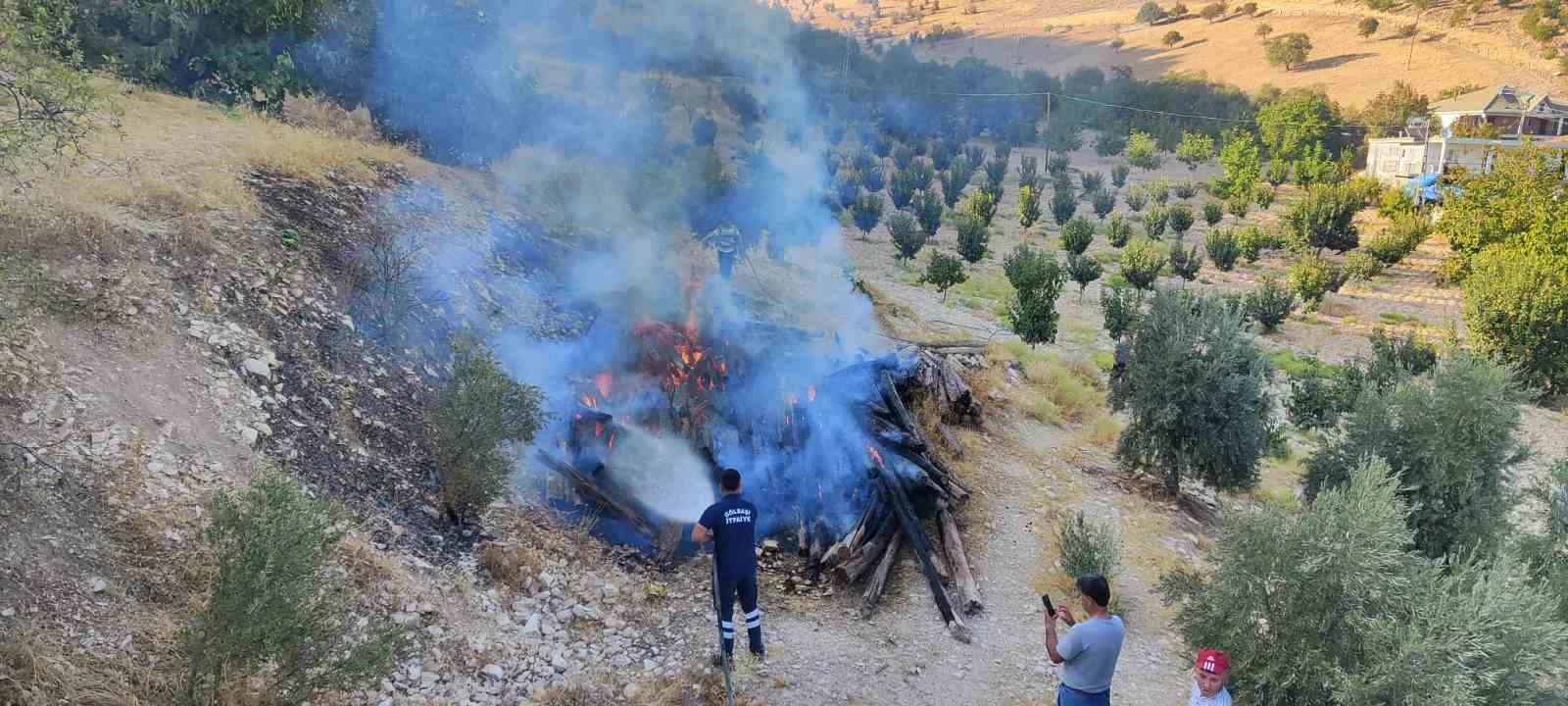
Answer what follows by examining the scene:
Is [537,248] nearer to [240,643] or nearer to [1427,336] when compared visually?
[240,643]

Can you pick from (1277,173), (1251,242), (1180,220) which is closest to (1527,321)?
(1251,242)

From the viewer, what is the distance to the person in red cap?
521cm

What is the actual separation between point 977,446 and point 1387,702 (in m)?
6.90

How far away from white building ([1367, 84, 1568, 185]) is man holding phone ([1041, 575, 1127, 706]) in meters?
57.3

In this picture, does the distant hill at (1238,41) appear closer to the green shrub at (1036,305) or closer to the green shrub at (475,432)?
the green shrub at (1036,305)

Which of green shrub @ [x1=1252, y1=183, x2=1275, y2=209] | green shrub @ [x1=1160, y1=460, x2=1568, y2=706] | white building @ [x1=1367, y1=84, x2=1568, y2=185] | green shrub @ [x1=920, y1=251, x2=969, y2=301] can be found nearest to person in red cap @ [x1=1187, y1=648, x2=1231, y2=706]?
green shrub @ [x1=1160, y1=460, x2=1568, y2=706]

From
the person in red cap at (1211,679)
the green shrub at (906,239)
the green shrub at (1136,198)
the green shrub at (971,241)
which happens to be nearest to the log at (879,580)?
the person in red cap at (1211,679)

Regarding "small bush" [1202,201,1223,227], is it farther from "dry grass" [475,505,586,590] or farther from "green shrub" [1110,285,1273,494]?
"dry grass" [475,505,586,590]

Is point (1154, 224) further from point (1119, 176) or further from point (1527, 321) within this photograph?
point (1527, 321)

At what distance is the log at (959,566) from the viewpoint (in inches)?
330

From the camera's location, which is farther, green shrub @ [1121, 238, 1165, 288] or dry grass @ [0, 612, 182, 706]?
green shrub @ [1121, 238, 1165, 288]

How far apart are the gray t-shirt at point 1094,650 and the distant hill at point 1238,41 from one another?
6581cm

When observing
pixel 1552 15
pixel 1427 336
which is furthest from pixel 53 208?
pixel 1552 15

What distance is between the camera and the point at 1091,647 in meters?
5.39
